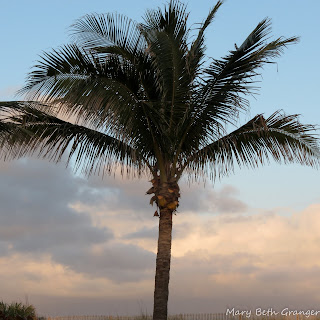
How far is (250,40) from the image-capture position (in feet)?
53.3

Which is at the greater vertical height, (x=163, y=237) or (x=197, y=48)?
(x=197, y=48)

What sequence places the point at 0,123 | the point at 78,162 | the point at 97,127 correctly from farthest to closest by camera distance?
the point at 78,162 → the point at 97,127 → the point at 0,123

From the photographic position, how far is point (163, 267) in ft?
52.7

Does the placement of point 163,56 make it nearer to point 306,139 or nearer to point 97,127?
point 97,127

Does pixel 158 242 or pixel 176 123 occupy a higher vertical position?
pixel 176 123

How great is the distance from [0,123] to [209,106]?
6608 mm

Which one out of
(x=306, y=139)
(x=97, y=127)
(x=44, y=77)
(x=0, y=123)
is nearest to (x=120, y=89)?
(x=97, y=127)

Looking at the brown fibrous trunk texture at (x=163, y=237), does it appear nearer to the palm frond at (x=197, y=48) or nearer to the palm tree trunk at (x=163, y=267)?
the palm tree trunk at (x=163, y=267)

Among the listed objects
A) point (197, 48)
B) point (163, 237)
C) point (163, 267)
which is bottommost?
point (163, 267)

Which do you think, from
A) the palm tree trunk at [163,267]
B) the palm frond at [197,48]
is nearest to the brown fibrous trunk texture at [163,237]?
the palm tree trunk at [163,267]

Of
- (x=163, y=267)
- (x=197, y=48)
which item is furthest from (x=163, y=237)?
(x=197, y=48)

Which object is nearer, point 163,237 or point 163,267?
point 163,267

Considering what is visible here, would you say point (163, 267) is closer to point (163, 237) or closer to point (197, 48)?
point (163, 237)

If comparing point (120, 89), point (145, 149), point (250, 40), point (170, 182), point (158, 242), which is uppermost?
point (250, 40)
